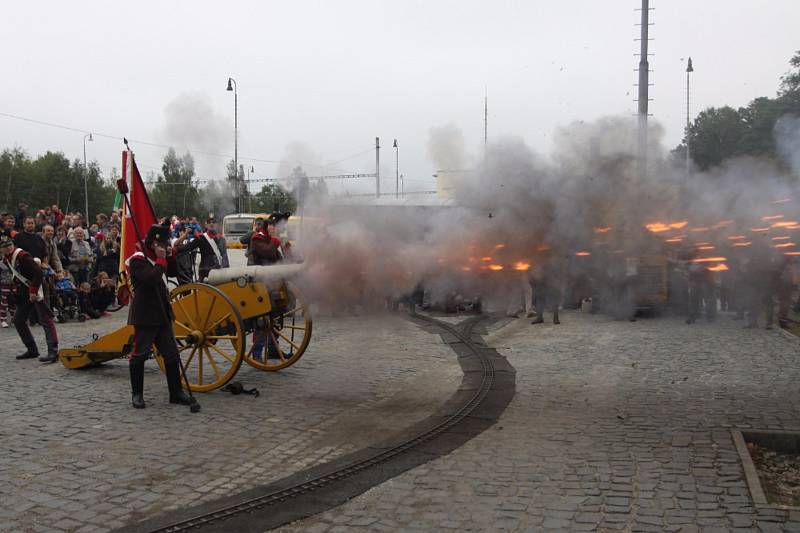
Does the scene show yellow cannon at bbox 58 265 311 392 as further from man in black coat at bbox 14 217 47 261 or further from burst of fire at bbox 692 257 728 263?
burst of fire at bbox 692 257 728 263

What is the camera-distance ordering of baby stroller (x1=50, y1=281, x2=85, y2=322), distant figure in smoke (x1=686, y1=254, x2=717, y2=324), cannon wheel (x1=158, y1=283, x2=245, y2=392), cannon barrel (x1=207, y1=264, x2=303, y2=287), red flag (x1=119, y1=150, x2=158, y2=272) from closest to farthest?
cannon wheel (x1=158, y1=283, x2=245, y2=392), cannon barrel (x1=207, y1=264, x2=303, y2=287), red flag (x1=119, y1=150, x2=158, y2=272), distant figure in smoke (x1=686, y1=254, x2=717, y2=324), baby stroller (x1=50, y1=281, x2=85, y2=322)

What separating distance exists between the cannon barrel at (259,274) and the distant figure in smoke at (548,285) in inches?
117

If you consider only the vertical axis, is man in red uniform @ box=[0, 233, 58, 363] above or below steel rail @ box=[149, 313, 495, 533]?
above

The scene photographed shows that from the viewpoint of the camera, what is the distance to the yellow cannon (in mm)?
7461

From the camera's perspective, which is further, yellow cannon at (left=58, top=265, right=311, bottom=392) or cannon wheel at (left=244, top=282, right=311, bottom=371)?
cannon wheel at (left=244, top=282, right=311, bottom=371)

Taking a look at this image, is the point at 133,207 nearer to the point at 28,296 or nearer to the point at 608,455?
the point at 28,296

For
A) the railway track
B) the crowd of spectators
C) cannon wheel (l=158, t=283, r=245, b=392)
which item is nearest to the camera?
the railway track

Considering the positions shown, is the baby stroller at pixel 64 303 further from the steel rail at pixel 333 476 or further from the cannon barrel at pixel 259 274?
the steel rail at pixel 333 476

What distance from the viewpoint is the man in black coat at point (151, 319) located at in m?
6.96

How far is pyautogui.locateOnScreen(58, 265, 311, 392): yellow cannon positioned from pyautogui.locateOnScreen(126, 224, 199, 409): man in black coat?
1.47 feet

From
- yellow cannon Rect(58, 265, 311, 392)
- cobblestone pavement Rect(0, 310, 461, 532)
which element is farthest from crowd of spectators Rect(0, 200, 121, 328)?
yellow cannon Rect(58, 265, 311, 392)

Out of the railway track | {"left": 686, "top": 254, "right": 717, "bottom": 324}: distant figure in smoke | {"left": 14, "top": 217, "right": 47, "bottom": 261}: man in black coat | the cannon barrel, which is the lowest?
the railway track

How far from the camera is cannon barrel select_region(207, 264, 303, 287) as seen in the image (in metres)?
7.78

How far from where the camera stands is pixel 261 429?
6254 millimetres
